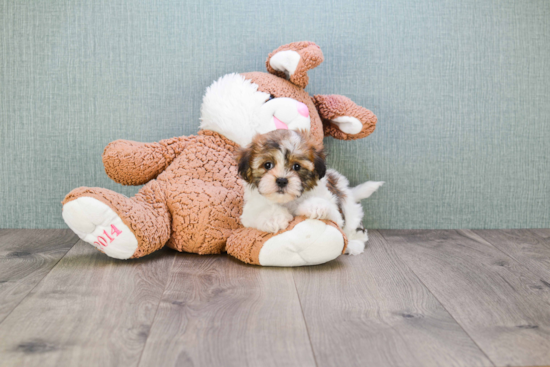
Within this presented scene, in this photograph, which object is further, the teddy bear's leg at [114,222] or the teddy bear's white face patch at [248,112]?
the teddy bear's white face patch at [248,112]

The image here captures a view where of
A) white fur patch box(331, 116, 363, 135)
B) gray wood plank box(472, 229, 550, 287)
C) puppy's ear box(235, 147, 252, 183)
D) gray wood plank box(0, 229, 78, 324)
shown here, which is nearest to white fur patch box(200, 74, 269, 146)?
puppy's ear box(235, 147, 252, 183)

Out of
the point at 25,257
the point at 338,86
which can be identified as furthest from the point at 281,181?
the point at 25,257

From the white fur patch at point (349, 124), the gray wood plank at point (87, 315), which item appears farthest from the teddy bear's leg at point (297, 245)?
the white fur patch at point (349, 124)

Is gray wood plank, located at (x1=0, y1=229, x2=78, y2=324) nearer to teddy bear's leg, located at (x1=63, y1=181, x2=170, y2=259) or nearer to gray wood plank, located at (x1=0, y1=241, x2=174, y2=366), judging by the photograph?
gray wood plank, located at (x1=0, y1=241, x2=174, y2=366)

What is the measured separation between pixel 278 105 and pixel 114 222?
712 mm

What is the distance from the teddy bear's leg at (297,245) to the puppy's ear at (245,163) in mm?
199

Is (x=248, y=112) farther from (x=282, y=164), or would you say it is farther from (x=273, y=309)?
(x=273, y=309)

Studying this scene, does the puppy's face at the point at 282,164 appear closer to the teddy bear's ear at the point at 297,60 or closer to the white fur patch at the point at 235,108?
the white fur patch at the point at 235,108

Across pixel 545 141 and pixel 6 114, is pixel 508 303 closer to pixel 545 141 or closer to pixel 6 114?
pixel 545 141

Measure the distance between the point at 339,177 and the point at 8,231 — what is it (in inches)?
56.2

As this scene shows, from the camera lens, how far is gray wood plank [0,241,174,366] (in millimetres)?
1006

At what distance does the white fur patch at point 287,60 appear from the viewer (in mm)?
1820

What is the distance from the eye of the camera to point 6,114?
2.04 metres

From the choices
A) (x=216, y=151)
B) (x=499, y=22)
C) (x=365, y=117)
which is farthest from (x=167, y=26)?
(x=499, y=22)
